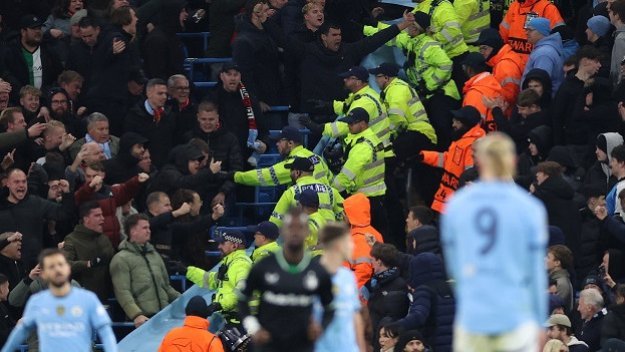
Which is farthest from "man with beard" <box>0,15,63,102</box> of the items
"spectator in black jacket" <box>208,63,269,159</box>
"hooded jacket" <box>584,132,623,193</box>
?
"hooded jacket" <box>584,132,623,193</box>

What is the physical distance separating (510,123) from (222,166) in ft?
11.8

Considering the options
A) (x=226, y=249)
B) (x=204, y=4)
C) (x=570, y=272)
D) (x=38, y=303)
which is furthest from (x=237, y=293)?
→ (x=204, y=4)

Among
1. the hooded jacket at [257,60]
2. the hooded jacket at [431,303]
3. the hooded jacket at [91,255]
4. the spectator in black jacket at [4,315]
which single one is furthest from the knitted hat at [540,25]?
the spectator in black jacket at [4,315]

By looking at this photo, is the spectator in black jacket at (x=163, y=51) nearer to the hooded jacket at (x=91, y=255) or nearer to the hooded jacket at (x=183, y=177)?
the hooded jacket at (x=183, y=177)

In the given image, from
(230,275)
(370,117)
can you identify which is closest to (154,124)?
(370,117)

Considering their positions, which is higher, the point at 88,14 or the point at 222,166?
the point at 88,14

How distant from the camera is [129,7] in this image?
24.8 m

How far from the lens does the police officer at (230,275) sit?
65.5 ft

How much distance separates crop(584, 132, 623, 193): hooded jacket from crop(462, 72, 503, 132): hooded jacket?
194 centimetres

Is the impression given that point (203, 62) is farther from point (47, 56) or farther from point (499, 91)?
point (499, 91)

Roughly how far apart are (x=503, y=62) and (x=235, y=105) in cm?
340

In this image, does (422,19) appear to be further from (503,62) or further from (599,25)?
(599,25)

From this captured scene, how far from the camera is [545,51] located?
23219 millimetres

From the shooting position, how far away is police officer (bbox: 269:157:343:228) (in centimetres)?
2161
